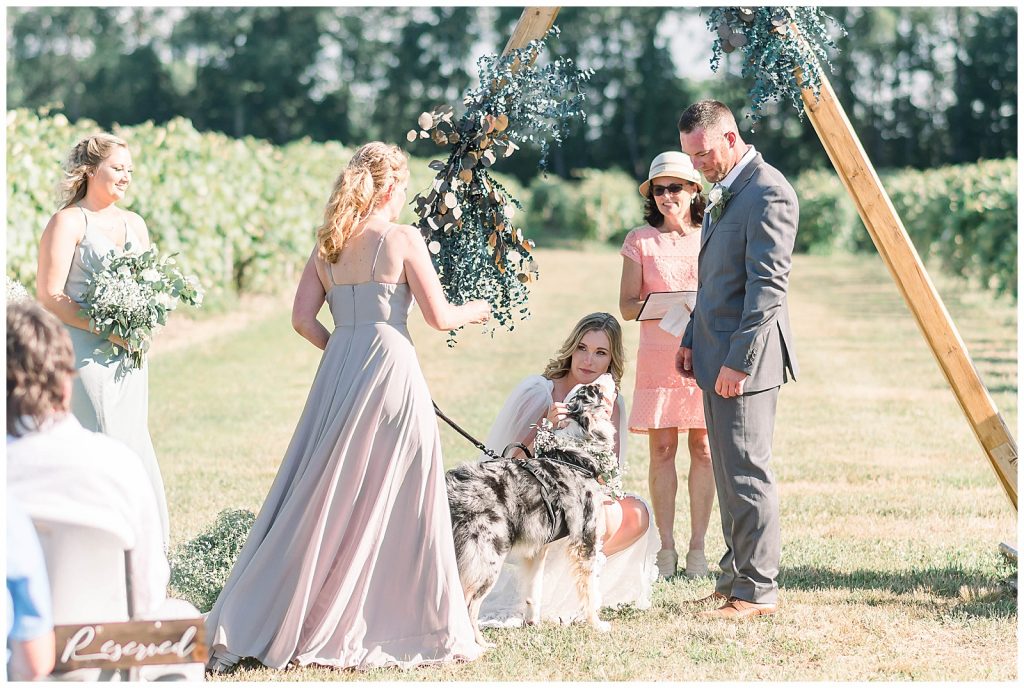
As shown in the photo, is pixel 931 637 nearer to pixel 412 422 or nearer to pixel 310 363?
pixel 412 422

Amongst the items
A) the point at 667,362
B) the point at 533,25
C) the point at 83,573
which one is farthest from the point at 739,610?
the point at 83,573

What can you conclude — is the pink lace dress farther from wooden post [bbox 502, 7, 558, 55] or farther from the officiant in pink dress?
wooden post [bbox 502, 7, 558, 55]

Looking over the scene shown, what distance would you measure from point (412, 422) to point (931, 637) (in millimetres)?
2260

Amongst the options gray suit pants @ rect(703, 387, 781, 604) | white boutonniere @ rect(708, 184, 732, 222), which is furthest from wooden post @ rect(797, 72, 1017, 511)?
gray suit pants @ rect(703, 387, 781, 604)

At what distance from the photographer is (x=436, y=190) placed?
15.5 feet

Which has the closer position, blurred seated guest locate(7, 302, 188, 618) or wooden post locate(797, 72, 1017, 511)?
blurred seated guest locate(7, 302, 188, 618)

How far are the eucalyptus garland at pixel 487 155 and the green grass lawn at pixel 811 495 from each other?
5.06ft

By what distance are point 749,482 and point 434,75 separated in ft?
176

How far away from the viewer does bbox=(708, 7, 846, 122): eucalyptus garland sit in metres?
4.52

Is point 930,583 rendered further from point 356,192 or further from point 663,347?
point 356,192

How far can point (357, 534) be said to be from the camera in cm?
407

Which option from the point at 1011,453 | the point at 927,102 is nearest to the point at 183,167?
the point at 1011,453

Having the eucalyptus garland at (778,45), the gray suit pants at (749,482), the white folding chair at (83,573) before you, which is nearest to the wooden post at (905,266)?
the eucalyptus garland at (778,45)

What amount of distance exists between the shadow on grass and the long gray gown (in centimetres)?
196
